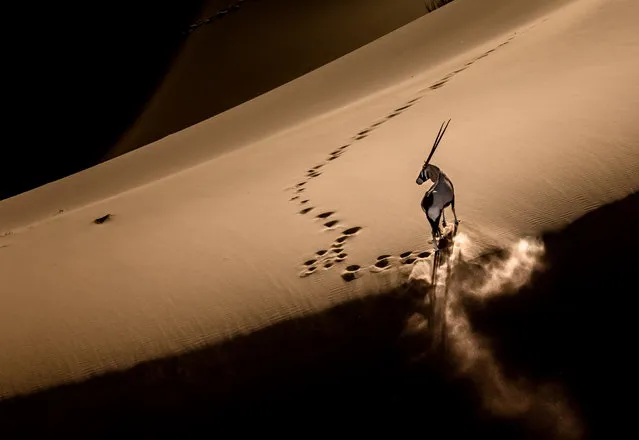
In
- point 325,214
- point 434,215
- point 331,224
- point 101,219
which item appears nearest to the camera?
point 434,215

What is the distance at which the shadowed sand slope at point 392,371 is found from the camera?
1464 mm

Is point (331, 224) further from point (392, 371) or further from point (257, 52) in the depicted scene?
point (257, 52)

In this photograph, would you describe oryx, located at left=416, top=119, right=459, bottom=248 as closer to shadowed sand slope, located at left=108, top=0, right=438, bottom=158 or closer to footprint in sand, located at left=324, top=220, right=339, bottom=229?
footprint in sand, located at left=324, top=220, right=339, bottom=229

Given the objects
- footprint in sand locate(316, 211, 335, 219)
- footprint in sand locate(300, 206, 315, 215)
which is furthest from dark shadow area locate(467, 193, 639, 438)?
footprint in sand locate(300, 206, 315, 215)

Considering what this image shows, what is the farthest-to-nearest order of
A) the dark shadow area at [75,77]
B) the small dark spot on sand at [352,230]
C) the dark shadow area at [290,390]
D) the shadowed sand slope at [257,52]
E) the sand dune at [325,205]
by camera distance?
the dark shadow area at [75,77]
the shadowed sand slope at [257,52]
the small dark spot on sand at [352,230]
the sand dune at [325,205]
the dark shadow area at [290,390]

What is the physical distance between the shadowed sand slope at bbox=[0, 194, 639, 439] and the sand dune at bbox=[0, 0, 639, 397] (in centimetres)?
10

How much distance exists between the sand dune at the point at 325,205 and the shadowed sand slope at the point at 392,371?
104mm

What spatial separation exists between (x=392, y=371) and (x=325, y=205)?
1.14 meters

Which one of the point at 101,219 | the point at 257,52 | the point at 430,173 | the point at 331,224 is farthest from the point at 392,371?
the point at 257,52

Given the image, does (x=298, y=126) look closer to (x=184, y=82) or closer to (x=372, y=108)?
(x=372, y=108)

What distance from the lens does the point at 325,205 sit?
264 cm

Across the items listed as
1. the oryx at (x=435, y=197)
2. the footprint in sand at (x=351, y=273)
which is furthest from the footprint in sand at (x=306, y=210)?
the oryx at (x=435, y=197)

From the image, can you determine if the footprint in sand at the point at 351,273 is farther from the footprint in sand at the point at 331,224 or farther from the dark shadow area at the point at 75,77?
the dark shadow area at the point at 75,77

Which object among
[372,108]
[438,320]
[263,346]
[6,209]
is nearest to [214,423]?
[263,346]
